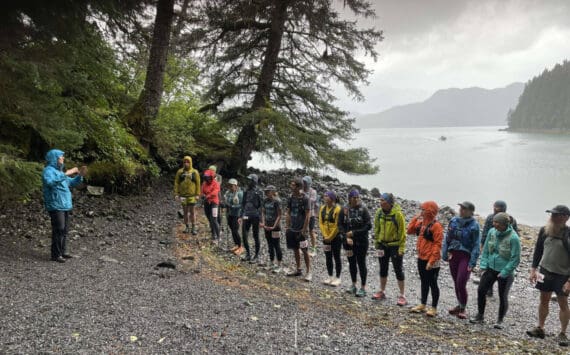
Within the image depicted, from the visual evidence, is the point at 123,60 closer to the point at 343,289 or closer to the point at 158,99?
the point at 158,99

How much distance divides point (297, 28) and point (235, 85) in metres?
3.68

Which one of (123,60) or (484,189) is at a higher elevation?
(123,60)

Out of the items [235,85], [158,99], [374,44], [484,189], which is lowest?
[484,189]

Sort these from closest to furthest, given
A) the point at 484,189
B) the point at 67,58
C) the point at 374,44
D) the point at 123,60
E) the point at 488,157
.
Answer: the point at 67,58, the point at 123,60, the point at 374,44, the point at 484,189, the point at 488,157

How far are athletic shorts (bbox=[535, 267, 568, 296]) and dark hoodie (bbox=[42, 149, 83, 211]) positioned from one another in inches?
319

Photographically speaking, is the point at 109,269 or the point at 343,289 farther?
the point at 343,289

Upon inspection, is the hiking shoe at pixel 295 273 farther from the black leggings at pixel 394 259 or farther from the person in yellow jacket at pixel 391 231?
the person in yellow jacket at pixel 391 231

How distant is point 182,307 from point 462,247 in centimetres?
461

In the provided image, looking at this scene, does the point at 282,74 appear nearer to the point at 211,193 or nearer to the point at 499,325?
the point at 211,193

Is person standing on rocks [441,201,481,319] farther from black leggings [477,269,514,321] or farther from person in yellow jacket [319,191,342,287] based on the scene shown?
person in yellow jacket [319,191,342,287]

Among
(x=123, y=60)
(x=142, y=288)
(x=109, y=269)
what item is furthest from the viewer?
(x=123, y=60)

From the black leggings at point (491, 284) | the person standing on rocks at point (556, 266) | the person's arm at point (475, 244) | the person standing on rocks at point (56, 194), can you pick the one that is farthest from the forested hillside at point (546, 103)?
the person standing on rocks at point (56, 194)

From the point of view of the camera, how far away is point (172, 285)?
21.1ft

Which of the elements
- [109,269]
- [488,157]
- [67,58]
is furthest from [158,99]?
[488,157]
